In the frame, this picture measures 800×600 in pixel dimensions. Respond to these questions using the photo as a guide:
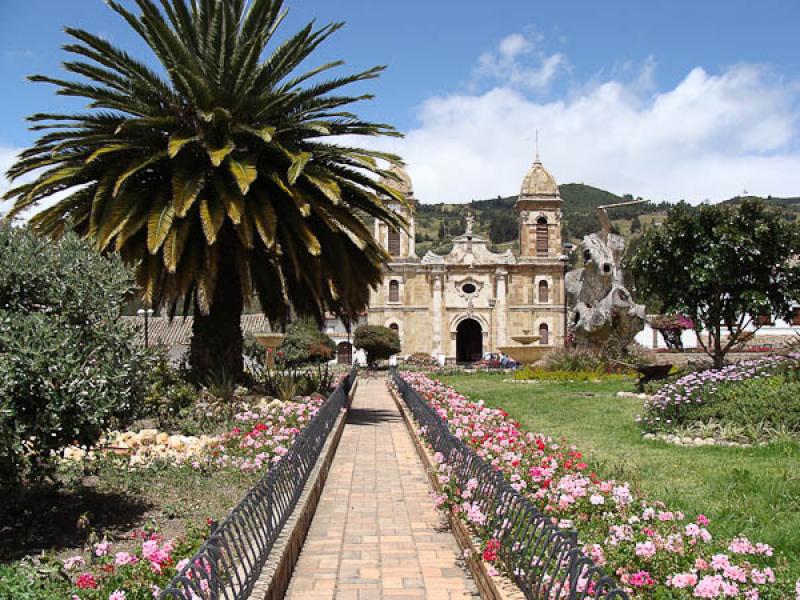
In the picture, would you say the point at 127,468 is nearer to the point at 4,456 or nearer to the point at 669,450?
the point at 4,456

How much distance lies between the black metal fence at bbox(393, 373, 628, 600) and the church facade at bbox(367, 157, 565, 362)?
40.7 meters

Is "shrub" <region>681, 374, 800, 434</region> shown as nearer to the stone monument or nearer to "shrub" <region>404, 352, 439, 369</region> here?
the stone monument

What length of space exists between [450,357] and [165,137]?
35.5 m

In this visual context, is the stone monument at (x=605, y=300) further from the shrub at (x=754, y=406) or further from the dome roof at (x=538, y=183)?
the dome roof at (x=538, y=183)

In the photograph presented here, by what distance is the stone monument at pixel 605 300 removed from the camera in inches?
902

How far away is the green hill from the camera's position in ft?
389

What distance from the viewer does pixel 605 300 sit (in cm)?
2297

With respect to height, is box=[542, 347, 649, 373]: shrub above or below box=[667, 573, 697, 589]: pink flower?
above

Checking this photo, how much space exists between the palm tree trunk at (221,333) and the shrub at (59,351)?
284 inches

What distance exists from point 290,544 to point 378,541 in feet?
3.36

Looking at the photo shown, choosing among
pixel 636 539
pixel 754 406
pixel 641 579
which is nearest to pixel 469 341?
pixel 754 406

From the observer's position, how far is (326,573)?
537cm

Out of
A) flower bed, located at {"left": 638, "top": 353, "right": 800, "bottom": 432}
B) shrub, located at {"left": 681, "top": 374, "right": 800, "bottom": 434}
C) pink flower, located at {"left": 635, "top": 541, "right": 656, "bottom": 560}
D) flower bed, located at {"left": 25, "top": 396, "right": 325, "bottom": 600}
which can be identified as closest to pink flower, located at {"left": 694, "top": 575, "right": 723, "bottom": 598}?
pink flower, located at {"left": 635, "top": 541, "right": 656, "bottom": 560}

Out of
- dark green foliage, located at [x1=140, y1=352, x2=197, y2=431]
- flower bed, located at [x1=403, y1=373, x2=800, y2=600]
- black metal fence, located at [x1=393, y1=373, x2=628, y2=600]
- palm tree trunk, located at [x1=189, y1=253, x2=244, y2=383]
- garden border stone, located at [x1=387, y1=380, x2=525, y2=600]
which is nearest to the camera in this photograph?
black metal fence, located at [x1=393, y1=373, x2=628, y2=600]
